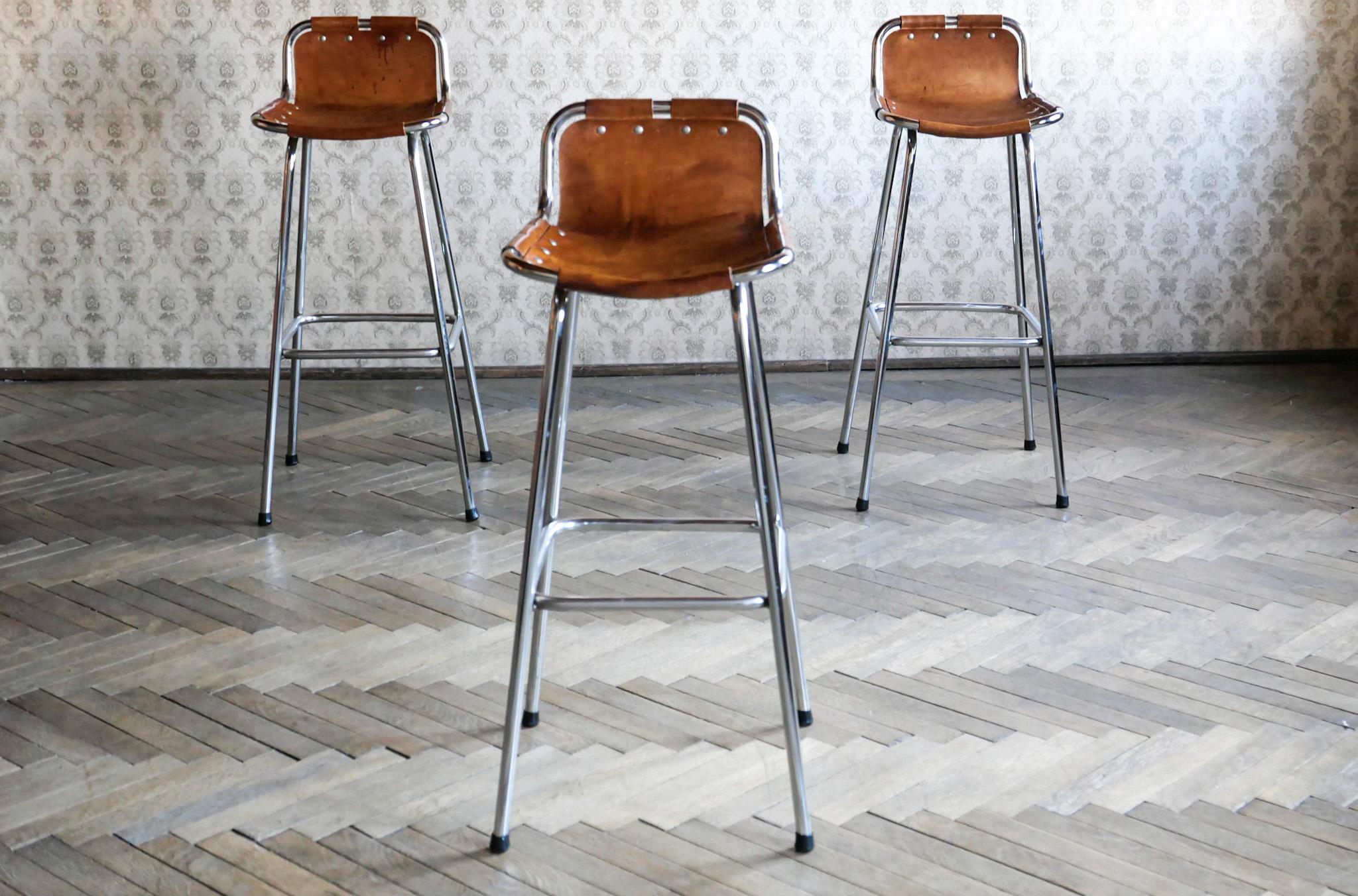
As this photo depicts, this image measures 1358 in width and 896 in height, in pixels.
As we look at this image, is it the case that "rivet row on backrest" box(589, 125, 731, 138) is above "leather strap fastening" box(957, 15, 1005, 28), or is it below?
below

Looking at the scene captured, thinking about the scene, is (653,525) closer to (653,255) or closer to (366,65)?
(653,255)

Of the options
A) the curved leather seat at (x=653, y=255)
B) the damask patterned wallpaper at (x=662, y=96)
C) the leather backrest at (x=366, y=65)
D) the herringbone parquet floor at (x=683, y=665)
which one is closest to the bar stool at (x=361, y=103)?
the leather backrest at (x=366, y=65)

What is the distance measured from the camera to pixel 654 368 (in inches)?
172

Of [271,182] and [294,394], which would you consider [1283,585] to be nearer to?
[294,394]

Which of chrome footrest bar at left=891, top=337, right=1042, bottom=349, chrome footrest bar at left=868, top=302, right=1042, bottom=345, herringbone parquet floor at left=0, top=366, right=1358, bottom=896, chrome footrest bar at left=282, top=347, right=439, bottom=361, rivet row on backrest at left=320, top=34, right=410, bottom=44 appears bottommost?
herringbone parquet floor at left=0, top=366, right=1358, bottom=896

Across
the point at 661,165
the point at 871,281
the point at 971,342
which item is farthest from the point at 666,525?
the point at 871,281

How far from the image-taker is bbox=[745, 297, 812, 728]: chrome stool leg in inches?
77.2

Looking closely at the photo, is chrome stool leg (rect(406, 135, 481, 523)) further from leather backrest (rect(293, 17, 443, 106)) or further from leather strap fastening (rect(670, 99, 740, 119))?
leather strap fastening (rect(670, 99, 740, 119))

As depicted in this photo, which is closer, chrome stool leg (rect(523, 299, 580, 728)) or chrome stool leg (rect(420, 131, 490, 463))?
chrome stool leg (rect(523, 299, 580, 728))

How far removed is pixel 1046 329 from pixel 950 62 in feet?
2.26

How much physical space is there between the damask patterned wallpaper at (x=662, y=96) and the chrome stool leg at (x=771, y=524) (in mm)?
2329

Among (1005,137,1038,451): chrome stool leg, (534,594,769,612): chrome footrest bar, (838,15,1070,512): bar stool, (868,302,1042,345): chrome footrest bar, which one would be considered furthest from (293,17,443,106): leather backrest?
(534,594,769,612): chrome footrest bar

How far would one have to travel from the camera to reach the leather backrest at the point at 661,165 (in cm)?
206

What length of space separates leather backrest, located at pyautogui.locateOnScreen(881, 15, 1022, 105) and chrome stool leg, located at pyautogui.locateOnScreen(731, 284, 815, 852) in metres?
1.48
